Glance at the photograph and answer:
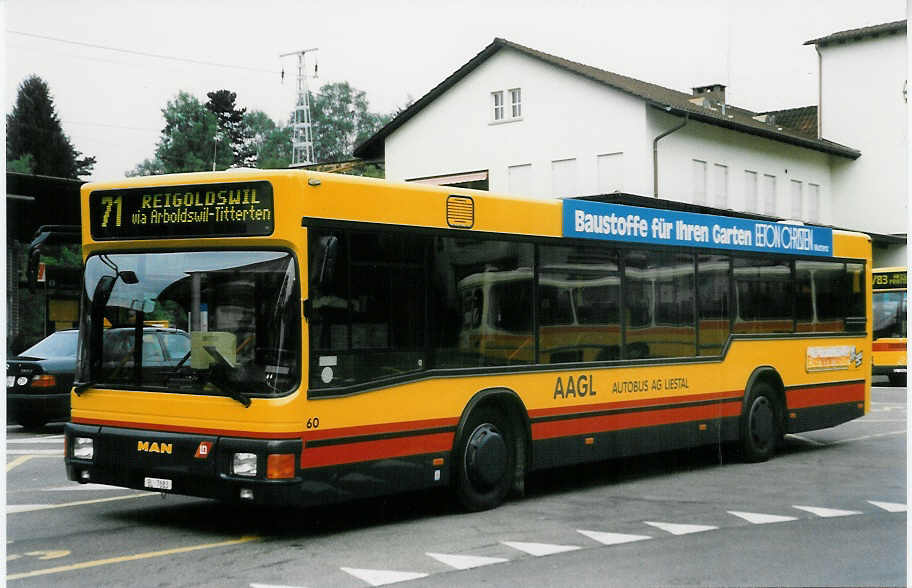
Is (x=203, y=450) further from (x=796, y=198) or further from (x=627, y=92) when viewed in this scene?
(x=796, y=198)

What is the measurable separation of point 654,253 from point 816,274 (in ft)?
12.2

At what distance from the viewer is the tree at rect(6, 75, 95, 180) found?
45.3 metres

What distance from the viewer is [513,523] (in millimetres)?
9680

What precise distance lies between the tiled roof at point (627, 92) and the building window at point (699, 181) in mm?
1381

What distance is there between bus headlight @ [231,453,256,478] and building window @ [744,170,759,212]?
3345cm

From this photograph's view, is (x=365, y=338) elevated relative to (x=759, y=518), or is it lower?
elevated

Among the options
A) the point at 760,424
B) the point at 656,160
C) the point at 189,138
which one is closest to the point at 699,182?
the point at 656,160

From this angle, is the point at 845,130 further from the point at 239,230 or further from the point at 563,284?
the point at 239,230

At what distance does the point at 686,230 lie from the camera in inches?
522

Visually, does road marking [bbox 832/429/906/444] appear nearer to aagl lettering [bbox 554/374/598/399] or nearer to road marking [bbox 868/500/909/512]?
road marking [bbox 868/500/909/512]

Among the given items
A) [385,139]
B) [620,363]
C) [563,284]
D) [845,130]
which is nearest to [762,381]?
[620,363]

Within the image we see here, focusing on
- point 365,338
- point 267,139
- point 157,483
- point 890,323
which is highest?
point 267,139

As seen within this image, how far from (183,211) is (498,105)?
31337 mm

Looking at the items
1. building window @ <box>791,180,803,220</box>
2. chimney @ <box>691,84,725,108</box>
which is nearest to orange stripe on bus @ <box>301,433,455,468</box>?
building window @ <box>791,180,803,220</box>
